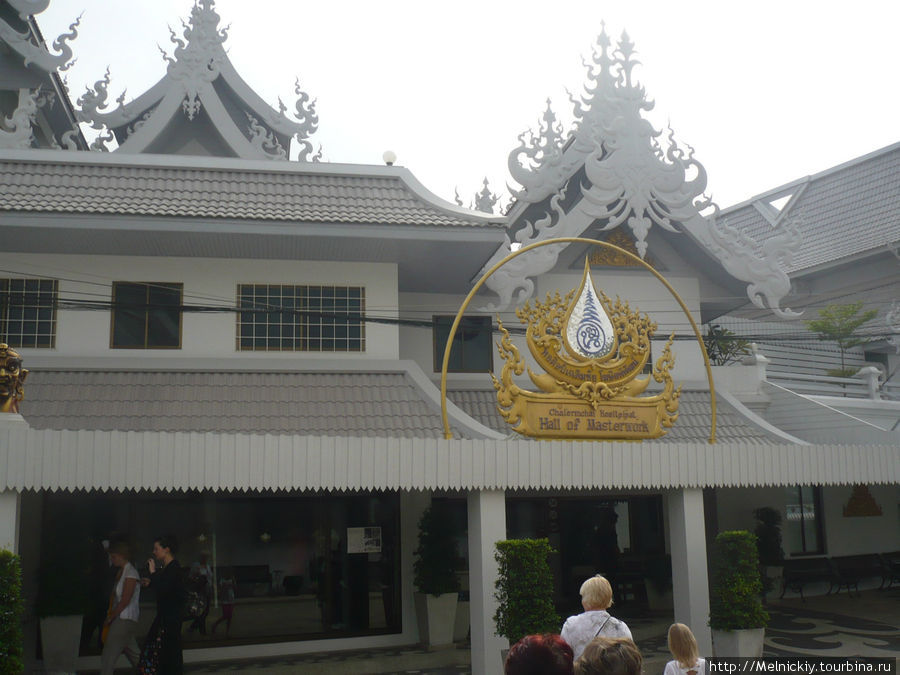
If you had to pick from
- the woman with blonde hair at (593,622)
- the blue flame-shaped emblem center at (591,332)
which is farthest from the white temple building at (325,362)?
the woman with blonde hair at (593,622)

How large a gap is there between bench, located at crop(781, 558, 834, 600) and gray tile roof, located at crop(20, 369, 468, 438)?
9.28 m

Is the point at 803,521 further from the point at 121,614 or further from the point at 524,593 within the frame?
the point at 121,614

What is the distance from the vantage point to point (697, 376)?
53.2 ft

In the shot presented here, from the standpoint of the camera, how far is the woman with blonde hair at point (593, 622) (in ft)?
20.7

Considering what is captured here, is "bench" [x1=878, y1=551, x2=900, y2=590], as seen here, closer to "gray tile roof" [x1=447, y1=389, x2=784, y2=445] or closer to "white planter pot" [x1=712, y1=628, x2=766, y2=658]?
"gray tile roof" [x1=447, y1=389, x2=784, y2=445]

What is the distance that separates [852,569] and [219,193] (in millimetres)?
14570

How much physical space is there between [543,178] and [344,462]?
707 cm

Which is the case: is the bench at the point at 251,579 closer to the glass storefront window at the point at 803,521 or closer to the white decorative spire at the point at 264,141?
the white decorative spire at the point at 264,141

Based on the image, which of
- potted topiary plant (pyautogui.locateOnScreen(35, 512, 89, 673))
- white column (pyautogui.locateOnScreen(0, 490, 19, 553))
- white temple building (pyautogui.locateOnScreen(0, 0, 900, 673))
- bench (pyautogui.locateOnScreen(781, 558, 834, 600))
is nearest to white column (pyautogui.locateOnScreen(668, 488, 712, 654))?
white temple building (pyautogui.locateOnScreen(0, 0, 900, 673))

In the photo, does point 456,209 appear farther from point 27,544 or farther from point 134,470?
point 27,544

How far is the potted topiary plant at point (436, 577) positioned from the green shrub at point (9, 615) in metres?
6.25

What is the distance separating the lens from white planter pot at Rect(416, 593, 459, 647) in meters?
12.9

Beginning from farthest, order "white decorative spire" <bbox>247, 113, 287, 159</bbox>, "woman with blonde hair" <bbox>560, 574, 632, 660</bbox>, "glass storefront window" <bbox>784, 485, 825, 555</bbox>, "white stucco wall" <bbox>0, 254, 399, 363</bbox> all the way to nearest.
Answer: "glass storefront window" <bbox>784, 485, 825, 555</bbox>
"white decorative spire" <bbox>247, 113, 287, 159</bbox>
"white stucco wall" <bbox>0, 254, 399, 363</bbox>
"woman with blonde hair" <bbox>560, 574, 632, 660</bbox>

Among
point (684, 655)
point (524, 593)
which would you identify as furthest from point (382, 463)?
point (684, 655)
